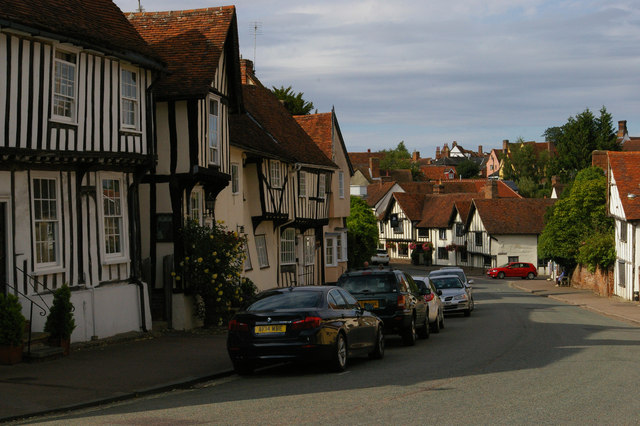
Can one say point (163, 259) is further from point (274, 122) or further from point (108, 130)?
point (274, 122)

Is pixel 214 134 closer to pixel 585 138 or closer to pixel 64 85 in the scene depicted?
pixel 64 85

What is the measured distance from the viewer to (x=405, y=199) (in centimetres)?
9319

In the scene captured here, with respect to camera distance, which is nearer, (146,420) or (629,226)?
(146,420)

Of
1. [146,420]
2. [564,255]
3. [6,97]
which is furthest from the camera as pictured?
[564,255]

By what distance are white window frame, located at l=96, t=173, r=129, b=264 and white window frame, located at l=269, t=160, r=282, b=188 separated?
12.8 meters

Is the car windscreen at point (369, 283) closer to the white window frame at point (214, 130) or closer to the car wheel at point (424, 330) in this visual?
the car wheel at point (424, 330)

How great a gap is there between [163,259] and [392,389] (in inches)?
438

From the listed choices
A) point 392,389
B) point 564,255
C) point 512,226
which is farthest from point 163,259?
point 512,226

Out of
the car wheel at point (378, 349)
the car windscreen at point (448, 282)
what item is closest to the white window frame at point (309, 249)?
the car windscreen at point (448, 282)

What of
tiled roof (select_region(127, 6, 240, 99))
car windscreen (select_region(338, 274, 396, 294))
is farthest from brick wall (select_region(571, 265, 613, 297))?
car windscreen (select_region(338, 274, 396, 294))

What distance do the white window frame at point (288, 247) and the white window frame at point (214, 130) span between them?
12.3 m

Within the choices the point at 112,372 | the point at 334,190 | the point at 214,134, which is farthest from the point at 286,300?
the point at 334,190

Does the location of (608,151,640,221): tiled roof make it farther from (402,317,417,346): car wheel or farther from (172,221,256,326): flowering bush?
(172,221,256,326): flowering bush

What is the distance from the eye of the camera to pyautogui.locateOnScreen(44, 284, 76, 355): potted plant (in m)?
15.6
